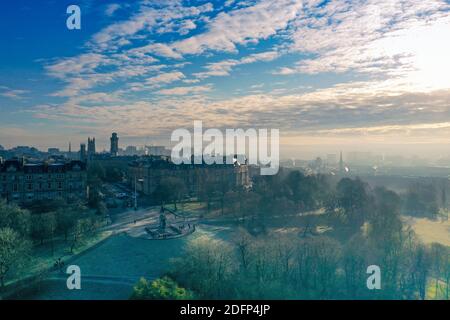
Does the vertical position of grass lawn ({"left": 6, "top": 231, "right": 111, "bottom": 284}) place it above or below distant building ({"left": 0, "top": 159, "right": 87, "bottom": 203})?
below

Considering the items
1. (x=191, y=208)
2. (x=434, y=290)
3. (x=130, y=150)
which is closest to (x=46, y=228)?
(x=191, y=208)

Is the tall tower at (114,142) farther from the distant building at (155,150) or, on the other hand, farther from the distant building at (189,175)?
the distant building at (189,175)

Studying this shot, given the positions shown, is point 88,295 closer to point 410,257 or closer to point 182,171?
point 410,257

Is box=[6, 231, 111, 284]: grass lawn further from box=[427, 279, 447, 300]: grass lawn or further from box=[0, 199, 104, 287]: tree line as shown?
box=[427, 279, 447, 300]: grass lawn

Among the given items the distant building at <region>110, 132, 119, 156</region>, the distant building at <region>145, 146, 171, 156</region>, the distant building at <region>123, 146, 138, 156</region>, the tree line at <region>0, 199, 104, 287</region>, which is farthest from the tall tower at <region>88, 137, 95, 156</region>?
the tree line at <region>0, 199, 104, 287</region>

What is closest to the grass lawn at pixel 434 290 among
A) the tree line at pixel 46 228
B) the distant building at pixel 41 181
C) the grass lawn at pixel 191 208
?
the tree line at pixel 46 228
